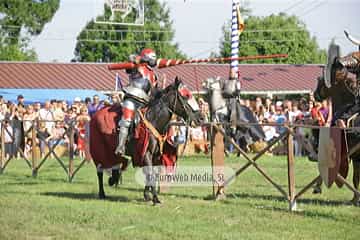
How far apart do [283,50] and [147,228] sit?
200ft

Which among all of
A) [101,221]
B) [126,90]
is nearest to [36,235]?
[101,221]

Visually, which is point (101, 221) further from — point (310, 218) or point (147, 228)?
point (310, 218)

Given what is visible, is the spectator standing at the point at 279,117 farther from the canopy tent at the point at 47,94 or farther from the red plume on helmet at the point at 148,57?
the red plume on helmet at the point at 148,57

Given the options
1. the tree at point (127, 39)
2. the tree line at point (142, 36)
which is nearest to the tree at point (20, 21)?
the tree line at point (142, 36)

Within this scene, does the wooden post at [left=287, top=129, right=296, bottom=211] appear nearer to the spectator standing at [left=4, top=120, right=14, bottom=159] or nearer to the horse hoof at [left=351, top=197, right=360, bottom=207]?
the horse hoof at [left=351, top=197, right=360, bottom=207]

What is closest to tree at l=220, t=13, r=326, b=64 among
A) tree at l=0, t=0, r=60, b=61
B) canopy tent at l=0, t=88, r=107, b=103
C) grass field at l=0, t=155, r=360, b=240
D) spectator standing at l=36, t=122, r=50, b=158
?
tree at l=0, t=0, r=60, b=61

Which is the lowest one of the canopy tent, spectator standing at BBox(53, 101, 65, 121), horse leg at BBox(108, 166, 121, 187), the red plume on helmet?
horse leg at BBox(108, 166, 121, 187)

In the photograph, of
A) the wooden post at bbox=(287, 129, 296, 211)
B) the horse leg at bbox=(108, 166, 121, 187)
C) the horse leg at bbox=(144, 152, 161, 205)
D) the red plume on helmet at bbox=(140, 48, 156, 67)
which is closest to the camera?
the wooden post at bbox=(287, 129, 296, 211)

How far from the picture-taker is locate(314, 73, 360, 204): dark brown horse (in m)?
11.1

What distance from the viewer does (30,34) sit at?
56.0m

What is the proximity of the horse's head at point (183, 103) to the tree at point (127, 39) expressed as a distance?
50.9 m

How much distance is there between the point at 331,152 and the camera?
1056cm

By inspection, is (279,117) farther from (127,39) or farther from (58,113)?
(127,39)

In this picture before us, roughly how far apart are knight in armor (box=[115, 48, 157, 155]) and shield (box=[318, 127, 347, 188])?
9.82ft
